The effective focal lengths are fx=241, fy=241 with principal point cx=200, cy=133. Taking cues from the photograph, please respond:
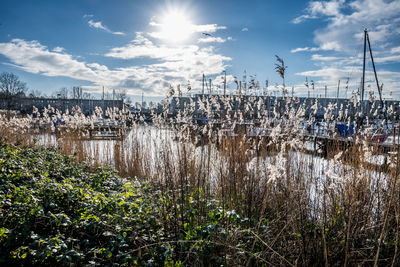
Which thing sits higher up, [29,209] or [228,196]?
[29,209]

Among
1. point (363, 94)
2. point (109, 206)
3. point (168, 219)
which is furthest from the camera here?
point (363, 94)

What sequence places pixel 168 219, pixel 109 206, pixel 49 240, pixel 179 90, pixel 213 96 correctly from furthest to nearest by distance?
pixel 213 96 → pixel 179 90 → pixel 109 206 → pixel 168 219 → pixel 49 240

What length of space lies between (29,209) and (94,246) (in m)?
0.61

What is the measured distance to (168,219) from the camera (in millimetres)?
2195

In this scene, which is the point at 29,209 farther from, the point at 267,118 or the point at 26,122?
→ the point at 26,122

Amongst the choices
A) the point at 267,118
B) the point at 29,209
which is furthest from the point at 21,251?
the point at 267,118

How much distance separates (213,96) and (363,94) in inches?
108

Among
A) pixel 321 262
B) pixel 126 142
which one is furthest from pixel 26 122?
pixel 321 262

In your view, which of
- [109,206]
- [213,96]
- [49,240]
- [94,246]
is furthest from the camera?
[213,96]

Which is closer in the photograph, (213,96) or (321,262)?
(321,262)

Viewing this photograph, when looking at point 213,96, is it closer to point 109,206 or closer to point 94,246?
point 109,206

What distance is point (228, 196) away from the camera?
9.51 ft

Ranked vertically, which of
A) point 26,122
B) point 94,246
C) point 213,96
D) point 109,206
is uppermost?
point 213,96

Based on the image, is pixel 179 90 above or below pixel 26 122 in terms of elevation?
above
